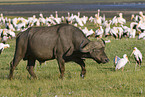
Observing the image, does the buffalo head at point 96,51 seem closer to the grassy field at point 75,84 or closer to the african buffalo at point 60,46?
the african buffalo at point 60,46

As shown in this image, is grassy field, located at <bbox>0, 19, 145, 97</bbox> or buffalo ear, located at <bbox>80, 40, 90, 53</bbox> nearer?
grassy field, located at <bbox>0, 19, 145, 97</bbox>

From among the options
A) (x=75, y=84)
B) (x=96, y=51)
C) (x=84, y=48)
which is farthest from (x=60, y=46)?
(x=75, y=84)

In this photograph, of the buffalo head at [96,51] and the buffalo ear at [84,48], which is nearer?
the buffalo ear at [84,48]

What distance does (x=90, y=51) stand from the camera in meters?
8.60

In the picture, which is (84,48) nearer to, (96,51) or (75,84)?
(96,51)

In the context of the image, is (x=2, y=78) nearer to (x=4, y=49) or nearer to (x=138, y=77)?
(x=138, y=77)

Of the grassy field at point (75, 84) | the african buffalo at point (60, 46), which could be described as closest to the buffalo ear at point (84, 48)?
the african buffalo at point (60, 46)

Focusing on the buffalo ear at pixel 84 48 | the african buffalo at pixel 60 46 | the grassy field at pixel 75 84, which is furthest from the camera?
the african buffalo at pixel 60 46

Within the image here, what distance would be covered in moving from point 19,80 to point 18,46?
953 millimetres

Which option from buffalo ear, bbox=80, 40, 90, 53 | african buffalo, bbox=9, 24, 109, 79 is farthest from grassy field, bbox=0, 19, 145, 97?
buffalo ear, bbox=80, 40, 90, 53

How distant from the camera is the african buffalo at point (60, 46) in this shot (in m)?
8.59

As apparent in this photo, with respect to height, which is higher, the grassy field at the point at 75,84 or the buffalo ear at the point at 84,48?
the buffalo ear at the point at 84,48

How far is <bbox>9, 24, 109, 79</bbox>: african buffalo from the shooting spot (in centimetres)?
859

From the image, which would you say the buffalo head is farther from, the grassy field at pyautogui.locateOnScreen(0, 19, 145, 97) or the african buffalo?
the grassy field at pyautogui.locateOnScreen(0, 19, 145, 97)
